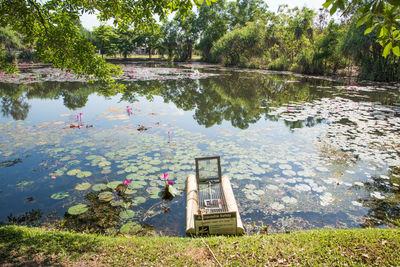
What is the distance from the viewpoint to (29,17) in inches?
183

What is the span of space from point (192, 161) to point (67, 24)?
423cm

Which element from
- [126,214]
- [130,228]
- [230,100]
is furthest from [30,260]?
[230,100]

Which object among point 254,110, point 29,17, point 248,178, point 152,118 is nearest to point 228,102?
point 254,110

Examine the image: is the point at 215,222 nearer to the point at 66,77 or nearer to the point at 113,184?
the point at 113,184

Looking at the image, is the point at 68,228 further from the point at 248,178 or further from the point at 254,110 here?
the point at 254,110

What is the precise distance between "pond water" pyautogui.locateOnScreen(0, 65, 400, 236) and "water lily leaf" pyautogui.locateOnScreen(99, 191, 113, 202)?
19 mm

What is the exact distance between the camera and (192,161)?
20.9ft

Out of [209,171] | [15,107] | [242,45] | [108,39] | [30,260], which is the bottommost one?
[30,260]

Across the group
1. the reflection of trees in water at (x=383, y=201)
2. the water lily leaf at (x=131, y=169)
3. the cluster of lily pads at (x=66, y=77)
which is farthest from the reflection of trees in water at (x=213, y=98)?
the reflection of trees in water at (x=383, y=201)

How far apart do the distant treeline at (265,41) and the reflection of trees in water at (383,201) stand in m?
3.19

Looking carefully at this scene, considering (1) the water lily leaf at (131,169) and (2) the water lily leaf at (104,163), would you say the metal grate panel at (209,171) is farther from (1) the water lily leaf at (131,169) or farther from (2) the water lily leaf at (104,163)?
(2) the water lily leaf at (104,163)

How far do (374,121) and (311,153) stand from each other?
508 centimetres

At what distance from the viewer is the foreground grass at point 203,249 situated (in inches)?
117

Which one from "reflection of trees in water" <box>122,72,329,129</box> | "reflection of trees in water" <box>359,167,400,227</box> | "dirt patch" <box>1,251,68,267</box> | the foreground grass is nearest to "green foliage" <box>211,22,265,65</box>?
"reflection of trees in water" <box>122,72,329,129</box>
